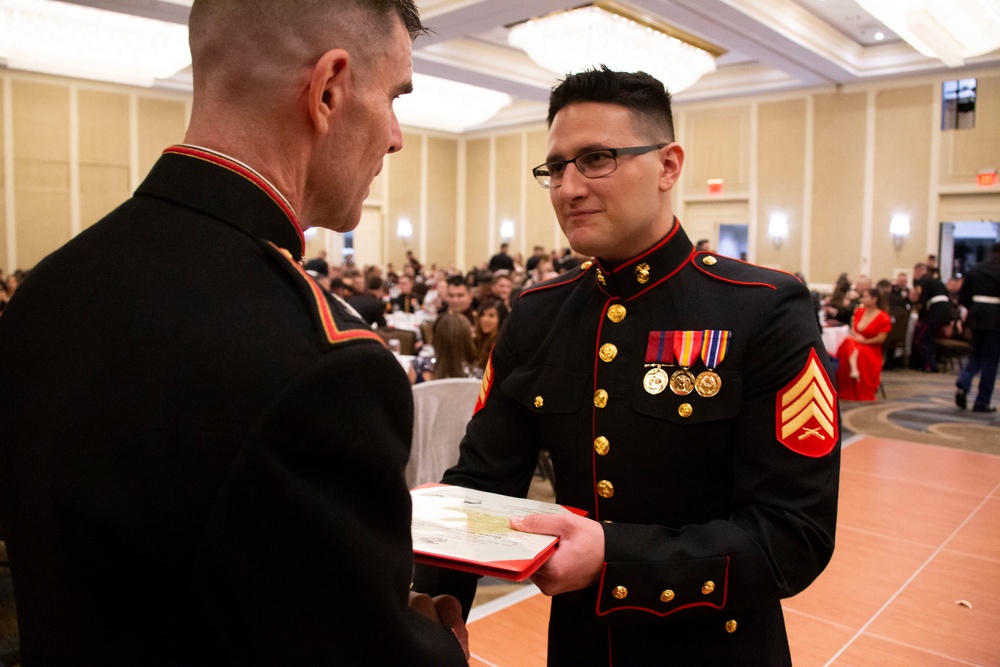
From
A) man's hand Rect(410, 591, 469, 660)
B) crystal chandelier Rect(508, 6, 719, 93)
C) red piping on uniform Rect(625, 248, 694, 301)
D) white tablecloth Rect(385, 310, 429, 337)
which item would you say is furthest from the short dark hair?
crystal chandelier Rect(508, 6, 719, 93)

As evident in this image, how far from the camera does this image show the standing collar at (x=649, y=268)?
1.45 m

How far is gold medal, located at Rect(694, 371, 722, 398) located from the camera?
4.24ft

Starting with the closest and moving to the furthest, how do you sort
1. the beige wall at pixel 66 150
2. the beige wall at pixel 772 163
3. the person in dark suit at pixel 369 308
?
the person in dark suit at pixel 369 308 < the beige wall at pixel 772 163 < the beige wall at pixel 66 150

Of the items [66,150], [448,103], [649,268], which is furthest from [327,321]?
[66,150]

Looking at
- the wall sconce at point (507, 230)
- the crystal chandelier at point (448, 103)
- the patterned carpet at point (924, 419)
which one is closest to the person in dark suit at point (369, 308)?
the patterned carpet at point (924, 419)

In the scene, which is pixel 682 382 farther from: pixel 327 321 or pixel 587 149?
pixel 327 321

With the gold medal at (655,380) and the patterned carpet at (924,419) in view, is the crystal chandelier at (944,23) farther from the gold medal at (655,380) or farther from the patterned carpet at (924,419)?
the gold medal at (655,380)

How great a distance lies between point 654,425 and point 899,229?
12.6 m

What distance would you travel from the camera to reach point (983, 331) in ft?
24.9

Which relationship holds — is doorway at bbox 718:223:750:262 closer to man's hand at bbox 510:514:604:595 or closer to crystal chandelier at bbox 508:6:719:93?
crystal chandelier at bbox 508:6:719:93

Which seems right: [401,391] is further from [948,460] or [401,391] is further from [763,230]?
[763,230]

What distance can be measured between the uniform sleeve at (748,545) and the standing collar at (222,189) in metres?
0.70

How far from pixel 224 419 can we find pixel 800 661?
284cm

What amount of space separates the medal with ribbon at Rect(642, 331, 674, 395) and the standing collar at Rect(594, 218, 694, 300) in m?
0.10
